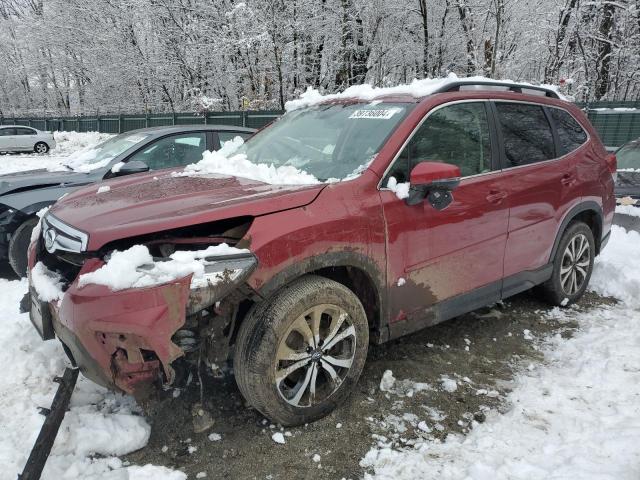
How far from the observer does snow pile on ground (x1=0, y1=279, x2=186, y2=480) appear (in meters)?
2.38

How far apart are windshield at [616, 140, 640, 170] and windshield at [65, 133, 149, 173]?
691cm

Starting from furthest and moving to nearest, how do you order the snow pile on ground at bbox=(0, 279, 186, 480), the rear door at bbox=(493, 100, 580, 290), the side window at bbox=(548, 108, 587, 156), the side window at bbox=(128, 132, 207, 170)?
the side window at bbox=(128, 132, 207, 170) → the side window at bbox=(548, 108, 587, 156) → the rear door at bbox=(493, 100, 580, 290) → the snow pile on ground at bbox=(0, 279, 186, 480)

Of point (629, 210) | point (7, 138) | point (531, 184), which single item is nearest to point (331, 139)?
point (531, 184)

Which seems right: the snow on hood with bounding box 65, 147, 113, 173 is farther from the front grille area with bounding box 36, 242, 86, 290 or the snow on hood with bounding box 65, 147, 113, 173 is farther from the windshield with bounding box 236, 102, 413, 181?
the front grille area with bounding box 36, 242, 86, 290

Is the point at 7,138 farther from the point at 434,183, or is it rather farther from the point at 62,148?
the point at 434,183

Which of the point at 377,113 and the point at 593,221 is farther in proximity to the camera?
the point at 593,221

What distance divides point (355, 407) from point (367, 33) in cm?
1599

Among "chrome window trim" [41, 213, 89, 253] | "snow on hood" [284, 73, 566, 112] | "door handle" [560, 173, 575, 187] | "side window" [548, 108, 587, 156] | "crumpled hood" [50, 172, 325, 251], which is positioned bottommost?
"door handle" [560, 173, 575, 187]

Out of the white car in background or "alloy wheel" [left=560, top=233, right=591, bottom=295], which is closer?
"alloy wheel" [left=560, top=233, right=591, bottom=295]

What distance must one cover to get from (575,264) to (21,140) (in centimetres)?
2582

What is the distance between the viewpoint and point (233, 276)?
91.0 inches

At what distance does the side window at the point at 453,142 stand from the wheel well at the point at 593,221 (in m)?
1.49

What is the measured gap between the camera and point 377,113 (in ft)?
10.9

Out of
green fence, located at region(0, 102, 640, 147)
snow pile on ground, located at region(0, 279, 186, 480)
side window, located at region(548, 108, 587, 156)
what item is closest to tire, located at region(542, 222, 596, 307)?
side window, located at region(548, 108, 587, 156)
